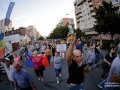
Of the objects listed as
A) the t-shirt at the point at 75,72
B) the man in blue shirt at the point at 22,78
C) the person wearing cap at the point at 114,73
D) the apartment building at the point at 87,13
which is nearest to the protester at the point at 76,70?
the t-shirt at the point at 75,72

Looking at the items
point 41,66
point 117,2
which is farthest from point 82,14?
point 41,66

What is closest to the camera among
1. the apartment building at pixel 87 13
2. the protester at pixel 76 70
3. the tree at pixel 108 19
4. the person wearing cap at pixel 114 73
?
the protester at pixel 76 70

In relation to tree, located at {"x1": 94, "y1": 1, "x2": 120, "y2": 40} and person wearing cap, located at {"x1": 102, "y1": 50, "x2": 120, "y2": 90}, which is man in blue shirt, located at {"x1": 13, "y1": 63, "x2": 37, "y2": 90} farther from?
tree, located at {"x1": 94, "y1": 1, "x2": 120, "y2": 40}

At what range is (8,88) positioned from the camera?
609 cm

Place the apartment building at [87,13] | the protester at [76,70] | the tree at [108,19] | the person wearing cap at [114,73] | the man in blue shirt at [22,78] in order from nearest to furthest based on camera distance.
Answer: the protester at [76,70], the person wearing cap at [114,73], the man in blue shirt at [22,78], the tree at [108,19], the apartment building at [87,13]

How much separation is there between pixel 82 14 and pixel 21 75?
59.0 metres

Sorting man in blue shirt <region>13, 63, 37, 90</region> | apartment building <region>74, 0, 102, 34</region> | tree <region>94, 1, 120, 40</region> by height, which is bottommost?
man in blue shirt <region>13, 63, 37, 90</region>

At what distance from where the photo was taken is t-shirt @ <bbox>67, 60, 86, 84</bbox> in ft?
8.49

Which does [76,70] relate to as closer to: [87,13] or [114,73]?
[114,73]

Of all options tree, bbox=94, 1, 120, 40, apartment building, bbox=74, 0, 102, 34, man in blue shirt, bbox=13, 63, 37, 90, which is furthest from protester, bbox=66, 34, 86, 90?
apartment building, bbox=74, 0, 102, 34

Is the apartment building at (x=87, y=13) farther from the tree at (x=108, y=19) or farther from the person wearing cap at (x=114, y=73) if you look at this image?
the person wearing cap at (x=114, y=73)

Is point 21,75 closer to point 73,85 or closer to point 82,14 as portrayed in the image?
point 73,85

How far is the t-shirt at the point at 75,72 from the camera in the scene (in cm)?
259

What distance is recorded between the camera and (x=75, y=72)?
2611 millimetres
